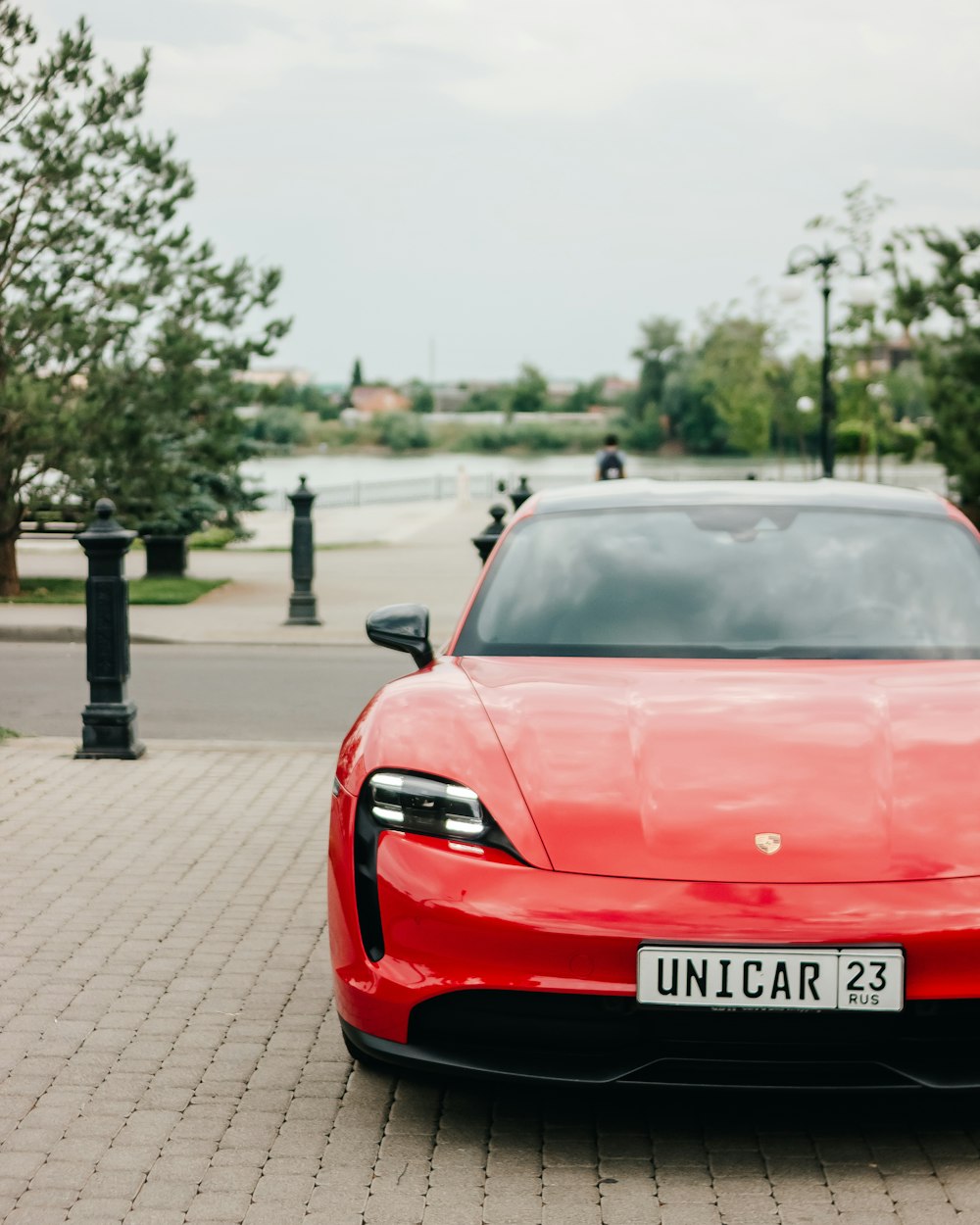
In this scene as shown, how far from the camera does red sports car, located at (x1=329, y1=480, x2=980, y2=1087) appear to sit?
349 cm

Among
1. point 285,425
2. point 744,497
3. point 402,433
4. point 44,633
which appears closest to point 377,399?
point 402,433

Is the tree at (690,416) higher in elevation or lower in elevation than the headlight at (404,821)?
higher

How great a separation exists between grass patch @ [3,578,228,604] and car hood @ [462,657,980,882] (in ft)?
49.5

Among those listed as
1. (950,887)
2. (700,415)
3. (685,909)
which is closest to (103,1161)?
(685,909)

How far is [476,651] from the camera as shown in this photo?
4801mm

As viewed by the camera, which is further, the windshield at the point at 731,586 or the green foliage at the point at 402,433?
the green foliage at the point at 402,433

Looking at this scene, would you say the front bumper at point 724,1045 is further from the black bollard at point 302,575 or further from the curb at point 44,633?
the black bollard at point 302,575

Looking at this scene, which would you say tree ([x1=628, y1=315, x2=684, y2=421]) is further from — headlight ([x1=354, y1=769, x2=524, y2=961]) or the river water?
headlight ([x1=354, y1=769, x2=524, y2=961])

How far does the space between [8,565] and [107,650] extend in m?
11.0

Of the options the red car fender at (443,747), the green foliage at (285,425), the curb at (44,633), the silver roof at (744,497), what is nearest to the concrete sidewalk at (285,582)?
the curb at (44,633)

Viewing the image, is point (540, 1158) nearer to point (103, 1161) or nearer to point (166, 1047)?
point (103, 1161)

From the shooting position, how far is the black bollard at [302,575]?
55.8 feet

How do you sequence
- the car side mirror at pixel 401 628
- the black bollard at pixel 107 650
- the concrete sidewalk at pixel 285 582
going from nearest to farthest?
the car side mirror at pixel 401 628
the black bollard at pixel 107 650
the concrete sidewalk at pixel 285 582

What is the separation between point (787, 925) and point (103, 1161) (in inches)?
61.7
